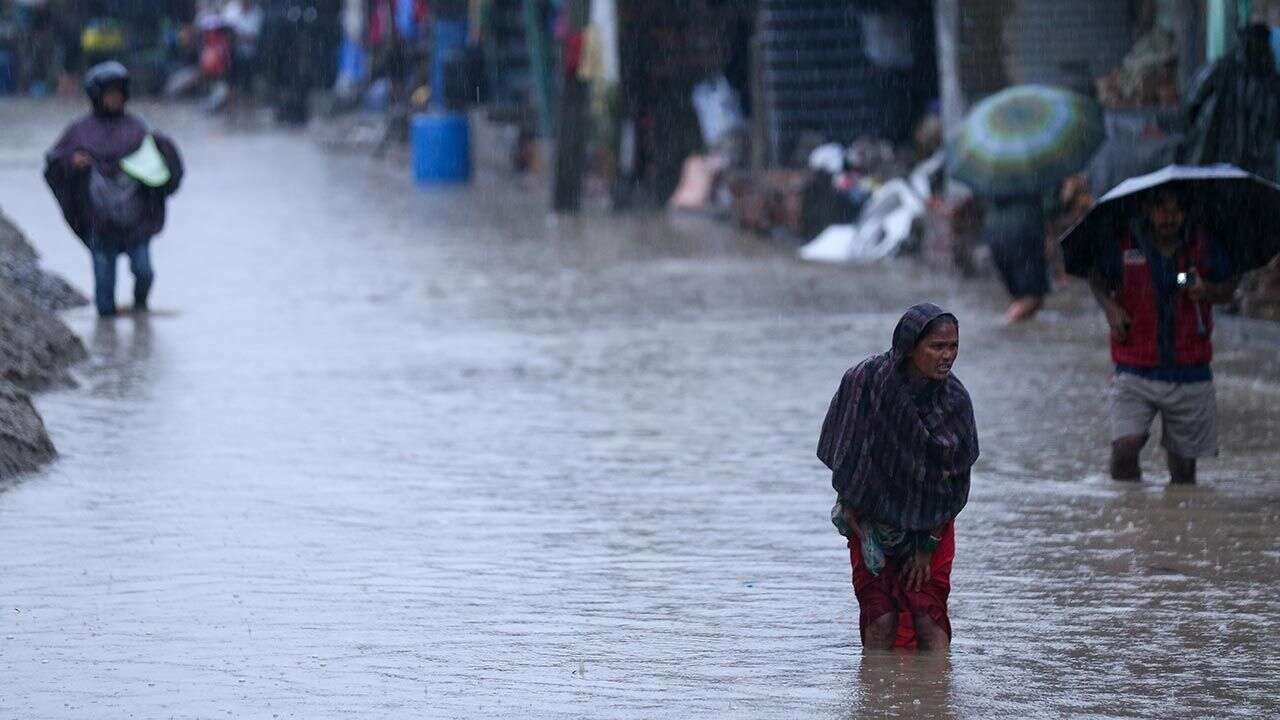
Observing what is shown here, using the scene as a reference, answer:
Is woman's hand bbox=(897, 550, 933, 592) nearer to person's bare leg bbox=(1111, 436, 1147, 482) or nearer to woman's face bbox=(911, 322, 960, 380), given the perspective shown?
woman's face bbox=(911, 322, 960, 380)

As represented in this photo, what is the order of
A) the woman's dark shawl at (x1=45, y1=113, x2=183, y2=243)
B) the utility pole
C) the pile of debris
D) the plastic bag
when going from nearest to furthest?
1. the pile of debris
2. the woman's dark shawl at (x1=45, y1=113, x2=183, y2=243)
3. the utility pole
4. the plastic bag

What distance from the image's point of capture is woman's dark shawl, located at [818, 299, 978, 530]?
19.7ft

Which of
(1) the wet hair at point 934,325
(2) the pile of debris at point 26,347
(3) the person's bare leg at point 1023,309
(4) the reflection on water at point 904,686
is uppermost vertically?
(1) the wet hair at point 934,325

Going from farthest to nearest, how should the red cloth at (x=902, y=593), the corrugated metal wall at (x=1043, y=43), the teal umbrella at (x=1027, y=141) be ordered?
the corrugated metal wall at (x=1043, y=43)
the teal umbrella at (x=1027, y=141)
the red cloth at (x=902, y=593)

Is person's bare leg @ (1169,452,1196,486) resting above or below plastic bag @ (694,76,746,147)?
below

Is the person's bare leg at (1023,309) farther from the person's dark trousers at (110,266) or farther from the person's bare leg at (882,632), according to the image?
the person's bare leg at (882,632)

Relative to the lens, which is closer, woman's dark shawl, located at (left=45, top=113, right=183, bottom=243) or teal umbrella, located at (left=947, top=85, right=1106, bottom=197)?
teal umbrella, located at (left=947, top=85, right=1106, bottom=197)

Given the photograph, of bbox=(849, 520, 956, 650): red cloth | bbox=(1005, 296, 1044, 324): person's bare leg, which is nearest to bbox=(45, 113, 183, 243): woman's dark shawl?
bbox=(1005, 296, 1044, 324): person's bare leg

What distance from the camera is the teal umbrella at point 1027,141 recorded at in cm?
1343

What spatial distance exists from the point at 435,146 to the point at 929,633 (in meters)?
22.2

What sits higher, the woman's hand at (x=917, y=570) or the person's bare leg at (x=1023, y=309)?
the woman's hand at (x=917, y=570)

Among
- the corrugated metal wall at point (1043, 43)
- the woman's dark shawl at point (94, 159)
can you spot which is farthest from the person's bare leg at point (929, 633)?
the corrugated metal wall at point (1043, 43)

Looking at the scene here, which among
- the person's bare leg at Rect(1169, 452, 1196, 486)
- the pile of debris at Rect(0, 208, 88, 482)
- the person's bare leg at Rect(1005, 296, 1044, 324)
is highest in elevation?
the pile of debris at Rect(0, 208, 88, 482)

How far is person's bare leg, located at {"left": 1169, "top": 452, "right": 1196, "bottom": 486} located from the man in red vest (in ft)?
0.14
